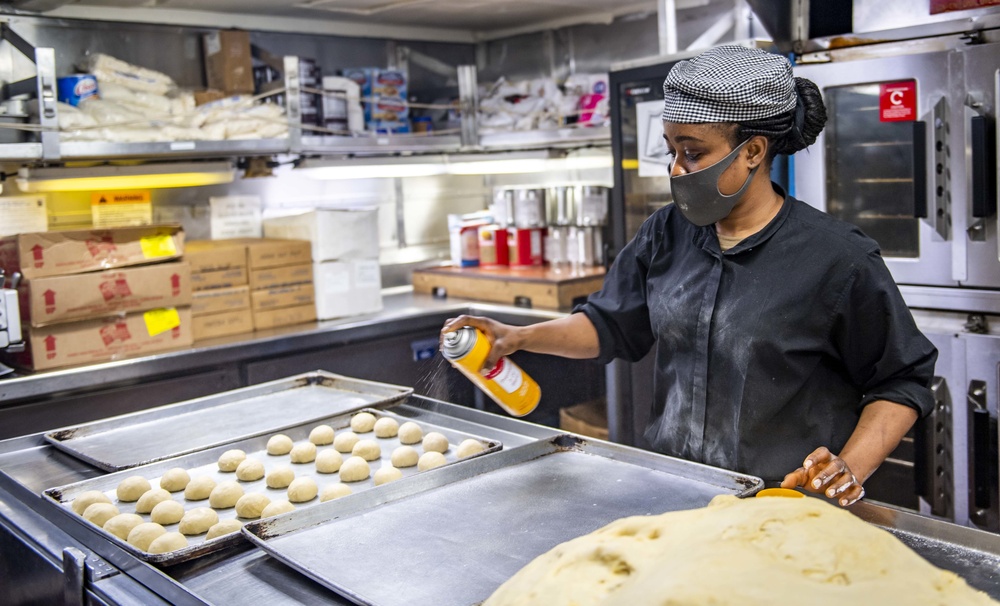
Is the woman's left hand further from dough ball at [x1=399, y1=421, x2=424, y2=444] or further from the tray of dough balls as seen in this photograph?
dough ball at [x1=399, y1=421, x2=424, y2=444]

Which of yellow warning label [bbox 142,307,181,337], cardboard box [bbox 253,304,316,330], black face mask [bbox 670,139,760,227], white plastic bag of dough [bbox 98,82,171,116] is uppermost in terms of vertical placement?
white plastic bag of dough [bbox 98,82,171,116]

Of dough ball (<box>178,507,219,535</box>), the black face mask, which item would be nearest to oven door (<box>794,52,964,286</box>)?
the black face mask

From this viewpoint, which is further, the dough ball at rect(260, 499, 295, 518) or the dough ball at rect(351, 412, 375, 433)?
the dough ball at rect(351, 412, 375, 433)

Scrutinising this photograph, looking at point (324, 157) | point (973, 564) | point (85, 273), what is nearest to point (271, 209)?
point (324, 157)

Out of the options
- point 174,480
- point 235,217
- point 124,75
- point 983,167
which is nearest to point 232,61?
point 124,75

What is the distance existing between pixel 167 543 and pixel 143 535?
8cm

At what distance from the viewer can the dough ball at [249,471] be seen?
6.30 feet

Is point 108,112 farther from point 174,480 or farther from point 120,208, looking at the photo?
point 174,480

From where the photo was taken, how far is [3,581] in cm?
178

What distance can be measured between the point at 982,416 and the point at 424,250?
3.09 metres

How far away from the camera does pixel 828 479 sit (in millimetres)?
1408

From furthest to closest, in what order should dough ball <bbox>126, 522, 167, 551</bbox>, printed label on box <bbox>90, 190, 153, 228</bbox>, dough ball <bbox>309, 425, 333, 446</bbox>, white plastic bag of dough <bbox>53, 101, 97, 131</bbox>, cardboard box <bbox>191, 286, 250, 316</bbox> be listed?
1. printed label on box <bbox>90, 190, 153, 228</bbox>
2. cardboard box <bbox>191, 286, 250, 316</bbox>
3. white plastic bag of dough <bbox>53, 101, 97, 131</bbox>
4. dough ball <bbox>309, 425, 333, 446</bbox>
5. dough ball <bbox>126, 522, 167, 551</bbox>

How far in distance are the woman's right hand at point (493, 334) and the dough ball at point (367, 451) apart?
1.35 feet

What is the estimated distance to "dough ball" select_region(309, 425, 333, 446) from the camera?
2.13m
